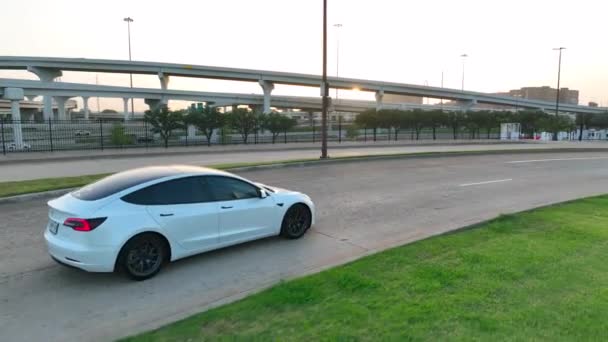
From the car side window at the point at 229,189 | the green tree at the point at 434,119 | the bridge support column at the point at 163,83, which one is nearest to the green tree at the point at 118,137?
the car side window at the point at 229,189

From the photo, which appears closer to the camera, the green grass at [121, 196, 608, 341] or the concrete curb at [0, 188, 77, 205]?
the green grass at [121, 196, 608, 341]

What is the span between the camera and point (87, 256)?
4793 mm

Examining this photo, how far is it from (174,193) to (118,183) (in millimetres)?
718

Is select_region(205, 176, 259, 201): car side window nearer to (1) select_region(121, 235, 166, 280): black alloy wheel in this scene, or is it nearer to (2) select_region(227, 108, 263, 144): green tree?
(1) select_region(121, 235, 166, 280): black alloy wheel

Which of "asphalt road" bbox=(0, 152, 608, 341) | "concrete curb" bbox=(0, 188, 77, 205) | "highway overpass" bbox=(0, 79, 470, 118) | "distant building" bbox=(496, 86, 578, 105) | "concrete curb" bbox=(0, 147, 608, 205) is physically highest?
"distant building" bbox=(496, 86, 578, 105)

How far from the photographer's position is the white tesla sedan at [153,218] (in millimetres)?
4844

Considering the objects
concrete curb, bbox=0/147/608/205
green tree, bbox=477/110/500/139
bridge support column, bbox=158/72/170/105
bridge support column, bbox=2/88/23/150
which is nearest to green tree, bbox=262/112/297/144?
concrete curb, bbox=0/147/608/205

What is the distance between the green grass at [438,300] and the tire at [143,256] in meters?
1.55

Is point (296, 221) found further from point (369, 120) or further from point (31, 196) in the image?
point (369, 120)

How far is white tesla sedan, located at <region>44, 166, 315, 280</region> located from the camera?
15.9 feet

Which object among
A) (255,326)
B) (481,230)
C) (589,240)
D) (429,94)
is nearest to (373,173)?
(481,230)

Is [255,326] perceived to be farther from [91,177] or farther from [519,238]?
[91,177]

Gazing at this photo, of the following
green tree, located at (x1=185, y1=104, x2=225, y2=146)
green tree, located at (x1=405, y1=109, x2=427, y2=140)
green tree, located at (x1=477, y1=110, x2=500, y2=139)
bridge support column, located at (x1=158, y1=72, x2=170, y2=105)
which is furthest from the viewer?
bridge support column, located at (x1=158, y1=72, x2=170, y2=105)

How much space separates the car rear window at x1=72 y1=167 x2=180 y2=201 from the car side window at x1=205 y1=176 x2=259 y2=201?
0.55 metres
